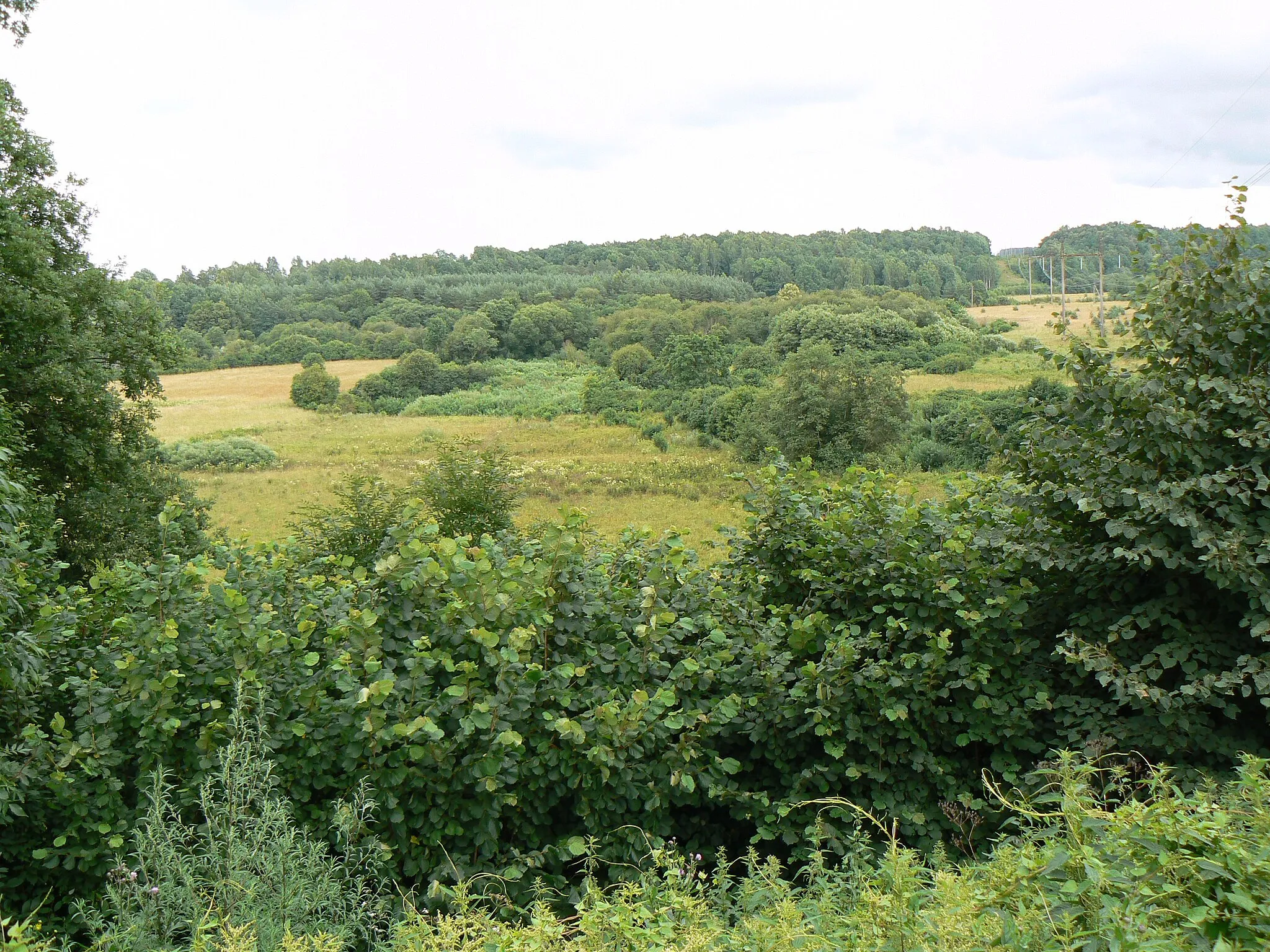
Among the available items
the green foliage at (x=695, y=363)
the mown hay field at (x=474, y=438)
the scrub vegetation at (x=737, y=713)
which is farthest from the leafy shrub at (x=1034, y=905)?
the green foliage at (x=695, y=363)

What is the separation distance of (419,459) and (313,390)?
32.1 metres

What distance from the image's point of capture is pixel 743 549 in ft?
20.6

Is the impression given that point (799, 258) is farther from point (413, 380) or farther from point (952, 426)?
point (952, 426)

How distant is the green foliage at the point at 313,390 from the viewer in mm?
74625

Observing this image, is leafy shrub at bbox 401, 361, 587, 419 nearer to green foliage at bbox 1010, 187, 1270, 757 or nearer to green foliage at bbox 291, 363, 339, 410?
green foliage at bbox 291, 363, 339, 410

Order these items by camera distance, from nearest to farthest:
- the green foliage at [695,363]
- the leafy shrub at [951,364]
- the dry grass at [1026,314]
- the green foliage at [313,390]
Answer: the leafy shrub at [951,364] → the green foliage at [695,363] → the green foliage at [313,390] → the dry grass at [1026,314]

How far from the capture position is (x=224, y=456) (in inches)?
1861

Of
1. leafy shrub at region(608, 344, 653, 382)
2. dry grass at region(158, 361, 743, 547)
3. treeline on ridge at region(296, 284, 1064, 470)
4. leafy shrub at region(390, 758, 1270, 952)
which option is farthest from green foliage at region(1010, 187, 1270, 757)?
leafy shrub at region(608, 344, 653, 382)

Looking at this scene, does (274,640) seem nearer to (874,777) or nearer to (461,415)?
(874,777)

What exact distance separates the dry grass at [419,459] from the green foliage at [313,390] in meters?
1.22

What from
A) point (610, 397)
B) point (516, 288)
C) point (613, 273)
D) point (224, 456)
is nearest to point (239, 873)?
point (224, 456)

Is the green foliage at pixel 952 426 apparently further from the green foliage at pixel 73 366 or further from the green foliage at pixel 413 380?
the green foliage at pixel 413 380

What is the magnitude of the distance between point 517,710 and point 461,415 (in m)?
72.7

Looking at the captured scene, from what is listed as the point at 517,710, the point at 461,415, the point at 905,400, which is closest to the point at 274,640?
the point at 517,710
